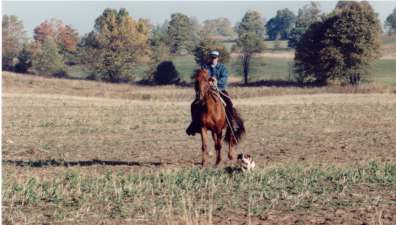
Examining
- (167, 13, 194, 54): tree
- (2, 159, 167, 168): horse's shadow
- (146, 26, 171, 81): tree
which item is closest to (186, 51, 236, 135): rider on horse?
(2, 159, 167, 168): horse's shadow

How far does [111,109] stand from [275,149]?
20.9 m

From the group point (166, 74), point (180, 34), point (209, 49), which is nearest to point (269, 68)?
point (209, 49)

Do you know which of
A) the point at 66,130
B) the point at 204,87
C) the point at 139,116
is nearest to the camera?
the point at 204,87

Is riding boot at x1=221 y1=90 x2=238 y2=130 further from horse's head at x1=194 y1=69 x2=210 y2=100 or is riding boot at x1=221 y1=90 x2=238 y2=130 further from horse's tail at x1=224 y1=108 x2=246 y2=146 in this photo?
horse's head at x1=194 y1=69 x2=210 y2=100

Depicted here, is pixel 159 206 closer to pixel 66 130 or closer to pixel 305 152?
pixel 305 152

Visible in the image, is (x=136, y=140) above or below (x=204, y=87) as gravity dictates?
below

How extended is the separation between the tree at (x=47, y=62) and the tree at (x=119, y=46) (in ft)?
18.5

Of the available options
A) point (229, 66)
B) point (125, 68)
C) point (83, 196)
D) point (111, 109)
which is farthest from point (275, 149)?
point (229, 66)

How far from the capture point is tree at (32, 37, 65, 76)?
90.3 metres

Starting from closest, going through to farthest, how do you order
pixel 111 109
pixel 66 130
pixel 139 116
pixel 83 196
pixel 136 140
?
pixel 83 196, pixel 136 140, pixel 66 130, pixel 139 116, pixel 111 109

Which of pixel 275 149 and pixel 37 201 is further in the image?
pixel 275 149

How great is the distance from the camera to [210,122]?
14.8 metres

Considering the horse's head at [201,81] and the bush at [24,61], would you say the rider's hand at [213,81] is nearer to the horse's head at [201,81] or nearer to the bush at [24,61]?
the horse's head at [201,81]

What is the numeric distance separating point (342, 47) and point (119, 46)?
33.1 meters
